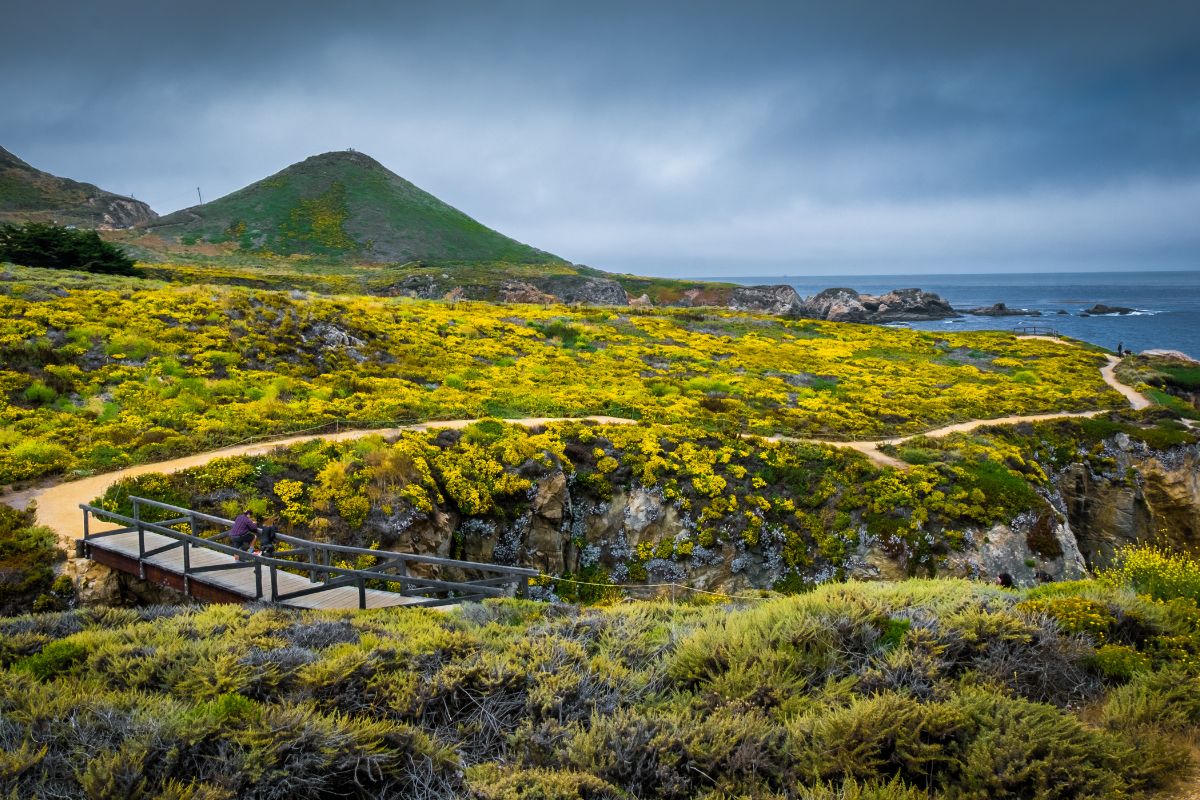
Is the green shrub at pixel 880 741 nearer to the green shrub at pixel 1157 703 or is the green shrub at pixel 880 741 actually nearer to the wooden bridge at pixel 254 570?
the green shrub at pixel 1157 703

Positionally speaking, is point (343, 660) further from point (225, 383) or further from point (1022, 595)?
point (225, 383)

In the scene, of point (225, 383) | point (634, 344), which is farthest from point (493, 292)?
point (225, 383)

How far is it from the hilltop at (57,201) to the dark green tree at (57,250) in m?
67.3

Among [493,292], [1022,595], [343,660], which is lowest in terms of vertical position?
[1022,595]

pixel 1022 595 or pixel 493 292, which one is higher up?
pixel 493 292

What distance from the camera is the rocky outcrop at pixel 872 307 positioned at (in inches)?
4225

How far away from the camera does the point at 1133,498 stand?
84.9 feet

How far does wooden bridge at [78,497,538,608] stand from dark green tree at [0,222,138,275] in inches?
1642

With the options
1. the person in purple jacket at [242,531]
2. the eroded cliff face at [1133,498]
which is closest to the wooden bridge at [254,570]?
the person in purple jacket at [242,531]

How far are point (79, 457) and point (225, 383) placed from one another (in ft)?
24.2

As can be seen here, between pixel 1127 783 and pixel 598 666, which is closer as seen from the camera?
pixel 1127 783

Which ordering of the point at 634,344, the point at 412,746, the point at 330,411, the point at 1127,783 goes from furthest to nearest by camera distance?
the point at 634,344 < the point at 330,411 < the point at 412,746 < the point at 1127,783

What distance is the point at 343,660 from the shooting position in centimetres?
→ 807

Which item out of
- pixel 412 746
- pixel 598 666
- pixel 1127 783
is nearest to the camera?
pixel 1127 783
